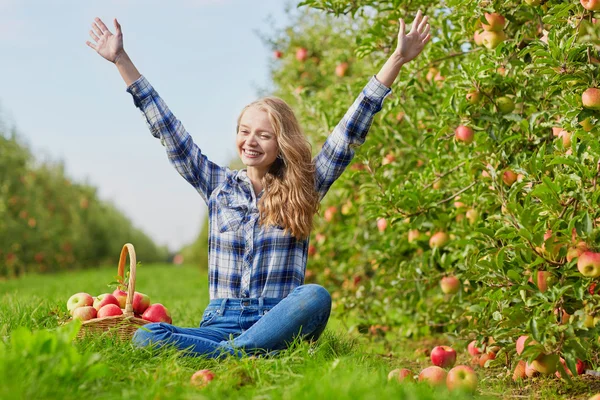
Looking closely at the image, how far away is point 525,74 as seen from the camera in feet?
10.3

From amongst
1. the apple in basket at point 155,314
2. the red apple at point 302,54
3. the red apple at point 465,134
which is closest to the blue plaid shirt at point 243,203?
the apple in basket at point 155,314

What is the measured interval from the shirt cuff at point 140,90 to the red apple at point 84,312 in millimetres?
995

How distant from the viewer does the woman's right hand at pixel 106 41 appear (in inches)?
121

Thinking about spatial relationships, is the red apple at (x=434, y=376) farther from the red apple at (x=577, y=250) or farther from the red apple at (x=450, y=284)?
the red apple at (x=450, y=284)

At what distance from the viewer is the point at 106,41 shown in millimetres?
3090

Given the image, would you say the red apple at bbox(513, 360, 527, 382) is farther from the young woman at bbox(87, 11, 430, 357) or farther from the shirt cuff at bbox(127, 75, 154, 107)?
the shirt cuff at bbox(127, 75, 154, 107)

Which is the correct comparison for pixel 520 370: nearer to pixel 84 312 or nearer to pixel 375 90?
pixel 375 90

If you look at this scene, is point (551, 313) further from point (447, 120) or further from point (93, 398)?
point (93, 398)

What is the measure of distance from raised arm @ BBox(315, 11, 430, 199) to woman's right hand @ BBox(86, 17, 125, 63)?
1105mm

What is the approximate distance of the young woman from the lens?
118 inches

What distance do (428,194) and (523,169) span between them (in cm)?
75

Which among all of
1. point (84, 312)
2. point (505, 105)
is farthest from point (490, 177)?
point (84, 312)

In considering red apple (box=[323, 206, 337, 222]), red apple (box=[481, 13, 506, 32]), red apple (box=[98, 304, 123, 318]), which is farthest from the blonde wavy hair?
red apple (box=[323, 206, 337, 222])

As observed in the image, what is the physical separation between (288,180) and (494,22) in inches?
51.4
